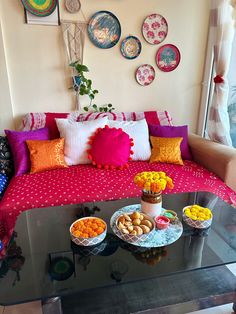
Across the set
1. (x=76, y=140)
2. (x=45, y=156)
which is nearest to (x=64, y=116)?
(x=76, y=140)

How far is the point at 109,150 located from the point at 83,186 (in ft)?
1.40

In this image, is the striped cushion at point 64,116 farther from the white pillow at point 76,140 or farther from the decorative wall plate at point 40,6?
the decorative wall plate at point 40,6

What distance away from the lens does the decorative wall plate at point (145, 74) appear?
2.48 metres

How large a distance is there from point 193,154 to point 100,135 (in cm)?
91

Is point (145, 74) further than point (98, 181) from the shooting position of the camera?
Yes

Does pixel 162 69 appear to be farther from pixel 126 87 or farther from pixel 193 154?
pixel 193 154

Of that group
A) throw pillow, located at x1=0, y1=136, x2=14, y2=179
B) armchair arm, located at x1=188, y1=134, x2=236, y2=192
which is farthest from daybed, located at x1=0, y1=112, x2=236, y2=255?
throw pillow, located at x1=0, y1=136, x2=14, y2=179

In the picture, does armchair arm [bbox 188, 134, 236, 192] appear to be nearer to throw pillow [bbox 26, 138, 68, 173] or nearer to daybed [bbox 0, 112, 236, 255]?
daybed [bbox 0, 112, 236, 255]

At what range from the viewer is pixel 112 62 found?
7.86 feet

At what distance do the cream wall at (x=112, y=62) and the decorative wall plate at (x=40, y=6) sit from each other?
7 cm

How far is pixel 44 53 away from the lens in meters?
2.23

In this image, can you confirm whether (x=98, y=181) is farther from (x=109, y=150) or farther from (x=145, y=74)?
(x=145, y=74)

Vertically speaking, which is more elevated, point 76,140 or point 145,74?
point 145,74

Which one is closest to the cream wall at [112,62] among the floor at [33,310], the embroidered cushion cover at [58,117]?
the embroidered cushion cover at [58,117]
